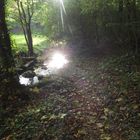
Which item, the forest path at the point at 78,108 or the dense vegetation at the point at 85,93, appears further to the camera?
the dense vegetation at the point at 85,93

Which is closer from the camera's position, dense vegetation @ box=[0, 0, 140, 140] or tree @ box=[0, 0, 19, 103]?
dense vegetation @ box=[0, 0, 140, 140]

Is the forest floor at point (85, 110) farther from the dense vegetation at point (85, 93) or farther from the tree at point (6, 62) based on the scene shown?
the tree at point (6, 62)

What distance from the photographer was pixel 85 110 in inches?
347

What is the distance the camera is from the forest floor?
733 cm

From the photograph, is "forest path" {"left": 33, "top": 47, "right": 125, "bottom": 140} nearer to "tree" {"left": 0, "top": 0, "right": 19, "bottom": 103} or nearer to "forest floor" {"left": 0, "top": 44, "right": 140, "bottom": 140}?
"forest floor" {"left": 0, "top": 44, "right": 140, "bottom": 140}

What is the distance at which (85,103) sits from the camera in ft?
31.1

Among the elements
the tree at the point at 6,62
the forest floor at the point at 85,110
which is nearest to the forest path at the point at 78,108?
the forest floor at the point at 85,110

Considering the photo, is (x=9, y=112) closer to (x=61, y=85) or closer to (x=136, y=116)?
(x=61, y=85)

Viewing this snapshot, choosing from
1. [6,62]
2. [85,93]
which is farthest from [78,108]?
[6,62]

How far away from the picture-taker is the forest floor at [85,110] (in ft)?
24.1

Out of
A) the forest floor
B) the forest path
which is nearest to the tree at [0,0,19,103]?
the forest floor

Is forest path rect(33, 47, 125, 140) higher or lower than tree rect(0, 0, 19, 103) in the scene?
lower

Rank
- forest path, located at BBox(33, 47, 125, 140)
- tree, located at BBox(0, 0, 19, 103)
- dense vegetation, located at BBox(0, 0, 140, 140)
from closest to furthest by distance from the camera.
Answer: forest path, located at BBox(33, 47, 125, 140) < dense vegetation, located at BBox(0, 0, 140, 140) < tree, located at BBox(0, 0, 19, 103)

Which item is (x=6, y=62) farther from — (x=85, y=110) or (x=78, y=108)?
(x=85, y=110)
